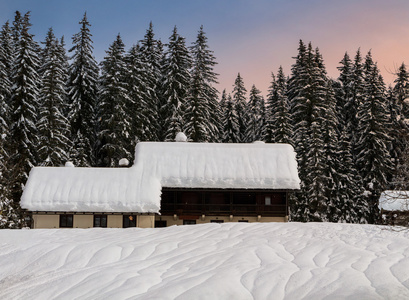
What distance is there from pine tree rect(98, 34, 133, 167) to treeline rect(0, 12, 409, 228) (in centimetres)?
12

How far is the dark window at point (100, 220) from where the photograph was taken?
95.8 ft

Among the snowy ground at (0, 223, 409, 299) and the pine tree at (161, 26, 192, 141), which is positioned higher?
the pine tree at (161, 26, 192, 141)

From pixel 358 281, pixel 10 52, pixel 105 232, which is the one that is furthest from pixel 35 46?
pixel 358 281

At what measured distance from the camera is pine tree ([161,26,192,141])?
47.4m

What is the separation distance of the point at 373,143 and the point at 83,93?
33.7 m


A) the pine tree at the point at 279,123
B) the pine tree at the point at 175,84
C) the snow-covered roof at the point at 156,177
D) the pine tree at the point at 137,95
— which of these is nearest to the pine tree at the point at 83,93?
the pine tree at the point at 137,95

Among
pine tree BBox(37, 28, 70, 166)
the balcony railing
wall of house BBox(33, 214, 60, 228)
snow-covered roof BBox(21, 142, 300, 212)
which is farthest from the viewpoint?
pine tree BBox(37, 28, 70, 166)

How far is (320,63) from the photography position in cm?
5753

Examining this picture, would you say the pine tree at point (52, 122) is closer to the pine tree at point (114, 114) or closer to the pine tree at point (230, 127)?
the pine tree at point (114, 114)

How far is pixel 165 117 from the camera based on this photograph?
168ft

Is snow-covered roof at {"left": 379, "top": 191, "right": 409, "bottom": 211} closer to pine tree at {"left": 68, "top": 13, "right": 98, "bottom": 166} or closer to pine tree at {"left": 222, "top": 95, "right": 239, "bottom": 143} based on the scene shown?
pine tree at {"left": 222, "top": 95, "right": 239, "bottom": 143}

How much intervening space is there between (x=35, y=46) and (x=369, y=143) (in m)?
42.6

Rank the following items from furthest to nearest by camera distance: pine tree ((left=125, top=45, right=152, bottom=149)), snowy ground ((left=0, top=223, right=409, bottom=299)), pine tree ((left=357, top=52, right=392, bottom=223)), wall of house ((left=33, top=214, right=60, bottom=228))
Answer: pine tree ((left=125, top=45, right=152, bottom=149)) < pine tree ((left=357, top=52, right=392, bottom=223)) < wall of house ((left=33, top=214, right=60, bottom=228)) < snowy ground ((left=0, top=223, right=409, bottom=299))

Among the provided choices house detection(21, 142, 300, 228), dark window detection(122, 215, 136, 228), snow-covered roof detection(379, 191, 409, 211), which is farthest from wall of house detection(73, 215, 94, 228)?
snow-covered roof detection(379, 191, 409, 211)
